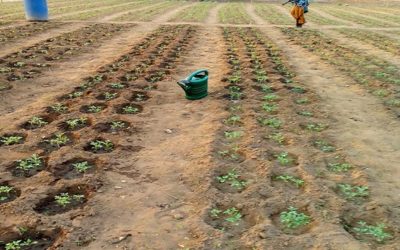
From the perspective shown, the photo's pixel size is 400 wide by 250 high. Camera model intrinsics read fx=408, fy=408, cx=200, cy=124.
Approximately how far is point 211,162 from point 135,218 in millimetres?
1212

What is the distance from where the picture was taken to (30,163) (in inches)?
166

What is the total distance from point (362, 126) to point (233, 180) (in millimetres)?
2474

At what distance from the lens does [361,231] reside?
3.21 m

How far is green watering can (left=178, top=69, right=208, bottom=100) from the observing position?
245 inches

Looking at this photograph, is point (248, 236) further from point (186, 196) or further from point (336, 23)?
point (336, 23)

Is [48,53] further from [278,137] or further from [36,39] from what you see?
[278,137]

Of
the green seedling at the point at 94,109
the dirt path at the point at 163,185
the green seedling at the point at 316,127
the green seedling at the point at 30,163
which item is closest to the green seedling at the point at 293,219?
the dirt path at the point at 163,185

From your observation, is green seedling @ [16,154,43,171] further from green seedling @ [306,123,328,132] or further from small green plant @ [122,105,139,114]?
green seedling @ [306,123,328,132]

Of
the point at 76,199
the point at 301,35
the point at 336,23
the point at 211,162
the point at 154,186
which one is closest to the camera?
the point at 76,199

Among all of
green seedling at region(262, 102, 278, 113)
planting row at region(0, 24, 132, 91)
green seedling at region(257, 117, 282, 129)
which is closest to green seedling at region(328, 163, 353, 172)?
green seedling at region(257, 117, 282, 129)

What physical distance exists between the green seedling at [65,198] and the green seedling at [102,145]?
3.34ft

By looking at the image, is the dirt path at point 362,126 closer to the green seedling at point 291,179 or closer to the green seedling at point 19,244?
the green seedling at point 291,179

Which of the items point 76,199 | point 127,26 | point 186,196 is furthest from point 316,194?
point 127,26

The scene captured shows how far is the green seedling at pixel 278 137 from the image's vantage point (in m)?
4.91
